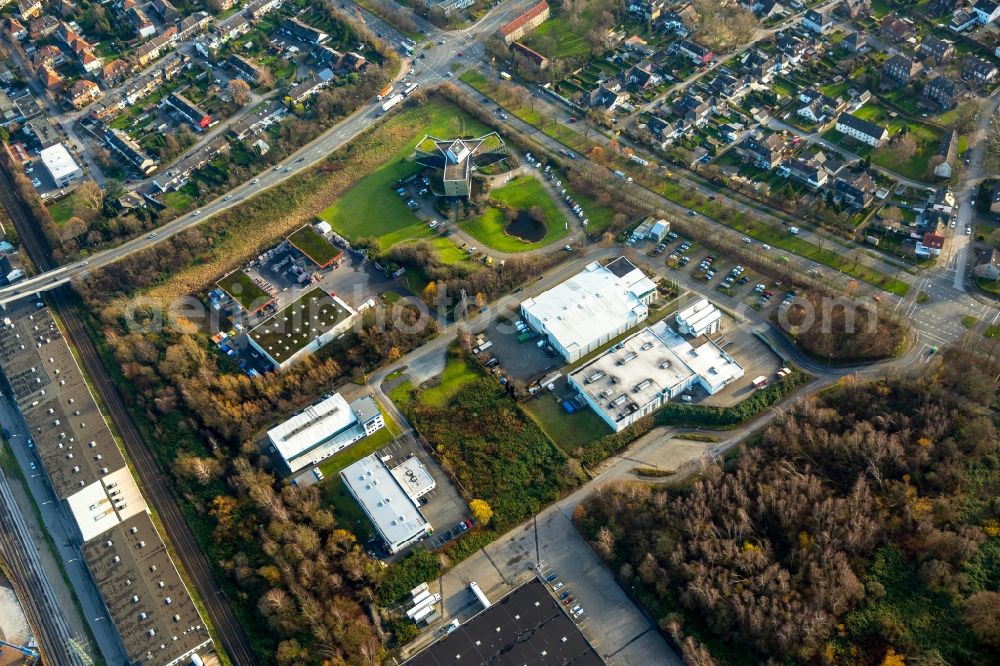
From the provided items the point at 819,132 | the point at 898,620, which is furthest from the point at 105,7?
the point at 898,620

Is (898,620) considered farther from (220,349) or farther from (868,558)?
(220,349)

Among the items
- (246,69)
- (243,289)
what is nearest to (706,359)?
(243,289)

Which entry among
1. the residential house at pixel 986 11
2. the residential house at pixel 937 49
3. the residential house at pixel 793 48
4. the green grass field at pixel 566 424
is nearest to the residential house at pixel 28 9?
the green grass field at pixel 566 424

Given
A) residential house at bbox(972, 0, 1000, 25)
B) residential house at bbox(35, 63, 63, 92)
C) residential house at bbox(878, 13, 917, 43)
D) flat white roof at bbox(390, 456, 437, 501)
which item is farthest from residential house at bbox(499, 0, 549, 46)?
flat white roof at bbox(390, 456, 437, 501)

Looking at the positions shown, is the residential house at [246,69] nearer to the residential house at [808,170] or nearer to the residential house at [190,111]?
the residential house at [190,111]

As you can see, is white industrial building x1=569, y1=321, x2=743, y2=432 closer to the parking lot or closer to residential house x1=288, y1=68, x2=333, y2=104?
the parking lot

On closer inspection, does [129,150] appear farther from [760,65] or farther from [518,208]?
[760,65]
